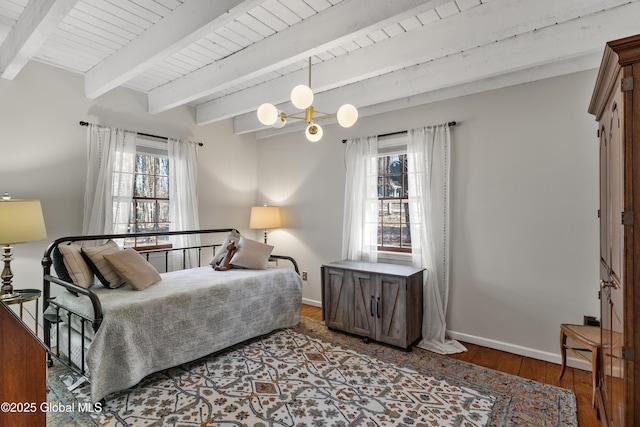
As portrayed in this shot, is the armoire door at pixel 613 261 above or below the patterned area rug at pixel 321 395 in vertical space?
above

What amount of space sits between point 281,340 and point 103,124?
9.57 feet

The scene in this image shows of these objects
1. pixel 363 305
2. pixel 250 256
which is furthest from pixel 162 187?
pixel 363 305

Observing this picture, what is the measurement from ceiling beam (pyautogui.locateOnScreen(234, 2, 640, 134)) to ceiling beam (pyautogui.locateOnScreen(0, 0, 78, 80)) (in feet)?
7.99

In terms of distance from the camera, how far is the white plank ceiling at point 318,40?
6.68 feet

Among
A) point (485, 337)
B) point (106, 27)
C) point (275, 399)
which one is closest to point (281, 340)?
point (275, 399)

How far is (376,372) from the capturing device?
2652 mm

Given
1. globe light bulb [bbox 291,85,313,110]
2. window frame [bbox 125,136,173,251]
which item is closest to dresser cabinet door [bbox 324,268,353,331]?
globe light bulb [bbox 291,85,313,110]

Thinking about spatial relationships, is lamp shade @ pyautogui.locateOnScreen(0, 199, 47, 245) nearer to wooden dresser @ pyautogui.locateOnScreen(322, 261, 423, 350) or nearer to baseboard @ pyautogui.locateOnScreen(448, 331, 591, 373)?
wooden dresser @ pyautogui.locateOnScreen(322, 261, 423, 350)

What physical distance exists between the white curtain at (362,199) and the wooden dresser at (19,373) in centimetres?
326

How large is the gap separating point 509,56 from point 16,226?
3905 mm

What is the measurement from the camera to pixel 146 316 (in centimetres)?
243

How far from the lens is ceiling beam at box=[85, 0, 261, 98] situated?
1.91m

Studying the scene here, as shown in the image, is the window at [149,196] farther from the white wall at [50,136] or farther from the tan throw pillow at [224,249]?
the tan throw pillow at [224,249]

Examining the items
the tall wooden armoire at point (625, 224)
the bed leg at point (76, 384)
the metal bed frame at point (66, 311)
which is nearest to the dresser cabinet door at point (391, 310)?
the tall wooden armoire at point (625, 224)
